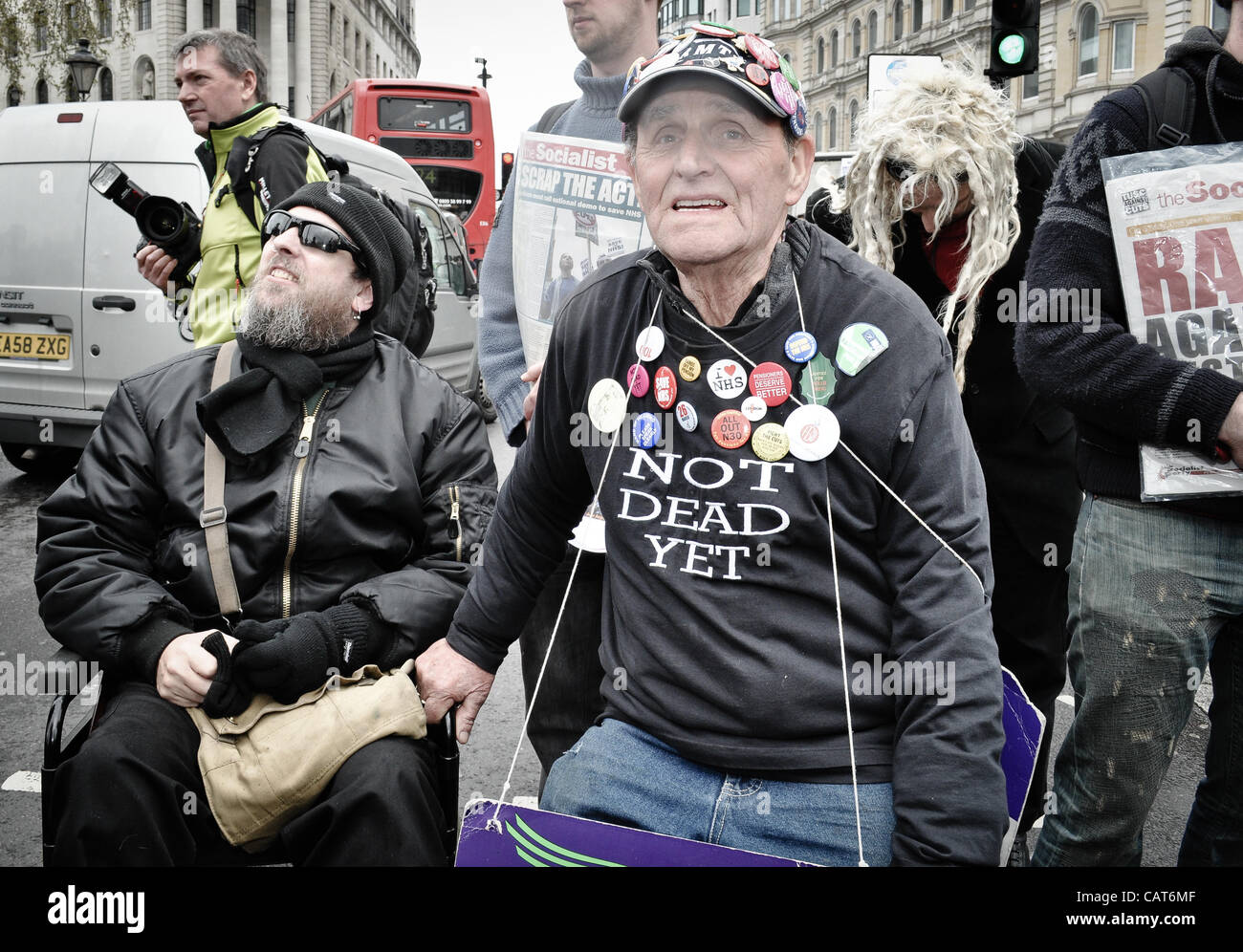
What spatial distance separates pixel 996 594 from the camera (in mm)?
3146

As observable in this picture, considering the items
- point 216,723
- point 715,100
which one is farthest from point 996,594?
point 216,723

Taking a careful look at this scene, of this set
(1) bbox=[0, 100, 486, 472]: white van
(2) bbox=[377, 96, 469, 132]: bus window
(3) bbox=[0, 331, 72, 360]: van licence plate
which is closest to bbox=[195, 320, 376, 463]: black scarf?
(1) bbox=[0, 100, 486, 472]: white van

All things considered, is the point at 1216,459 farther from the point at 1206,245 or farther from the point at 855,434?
the point at 855,434

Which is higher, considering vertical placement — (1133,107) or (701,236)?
(1133,107)

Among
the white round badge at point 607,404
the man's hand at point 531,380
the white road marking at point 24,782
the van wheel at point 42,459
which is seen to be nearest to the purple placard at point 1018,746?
the white round badge at point 607,404

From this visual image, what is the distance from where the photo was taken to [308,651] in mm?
2461

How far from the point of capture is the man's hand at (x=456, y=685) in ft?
7.75

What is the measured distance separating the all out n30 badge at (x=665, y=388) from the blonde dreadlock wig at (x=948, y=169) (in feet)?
3.83

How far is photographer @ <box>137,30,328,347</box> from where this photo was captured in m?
4.14

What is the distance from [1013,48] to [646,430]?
647 cm

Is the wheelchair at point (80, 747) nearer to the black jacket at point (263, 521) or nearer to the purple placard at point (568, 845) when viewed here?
the black jacket at point (263, 521)

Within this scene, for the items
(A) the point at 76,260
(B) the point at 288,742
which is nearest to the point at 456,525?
(B) the point at 288,742

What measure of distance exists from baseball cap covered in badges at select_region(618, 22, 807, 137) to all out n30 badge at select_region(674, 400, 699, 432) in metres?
0.52
